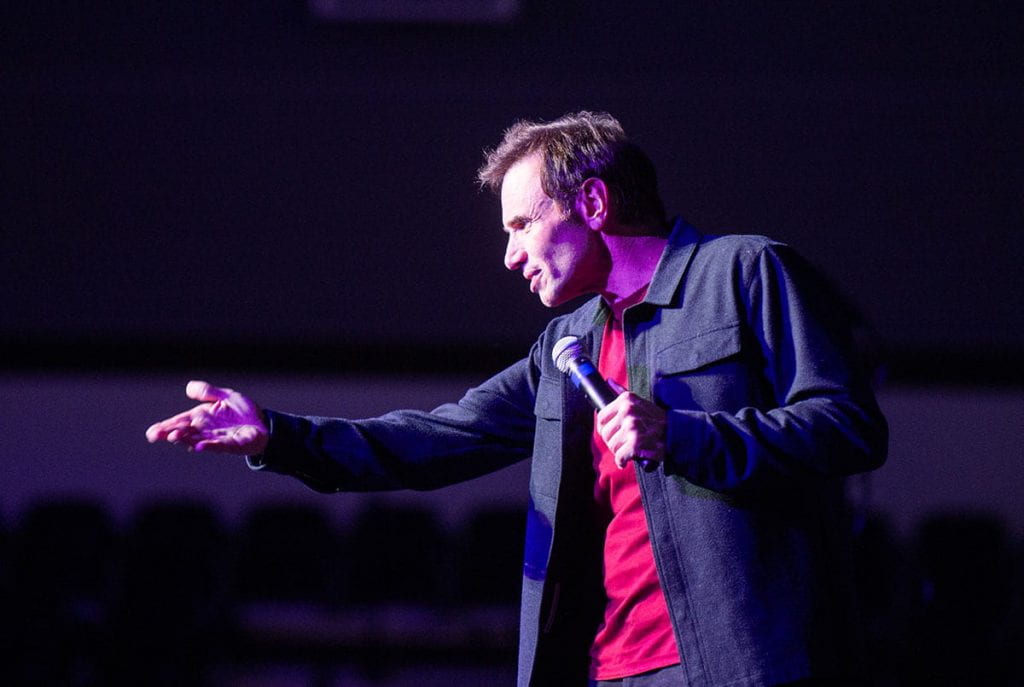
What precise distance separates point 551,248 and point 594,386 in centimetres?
50

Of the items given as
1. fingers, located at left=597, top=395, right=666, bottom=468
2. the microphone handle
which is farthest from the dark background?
fingers, located at left=597, top=395, right=666, bottom=468

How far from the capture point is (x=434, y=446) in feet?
6.96

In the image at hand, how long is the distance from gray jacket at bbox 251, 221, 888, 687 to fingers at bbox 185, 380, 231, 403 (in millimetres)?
99

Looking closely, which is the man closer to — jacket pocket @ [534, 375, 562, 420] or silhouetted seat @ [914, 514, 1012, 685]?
jacket pocket @ [534, 375, 562, 420]

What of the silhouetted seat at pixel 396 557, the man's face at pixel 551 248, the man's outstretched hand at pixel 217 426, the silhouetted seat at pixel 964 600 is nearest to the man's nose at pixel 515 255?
the man's face at pixel 551 248

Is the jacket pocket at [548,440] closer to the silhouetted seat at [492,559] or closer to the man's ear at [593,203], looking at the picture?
the man's ear at [593,203]

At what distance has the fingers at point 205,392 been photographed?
1.85m

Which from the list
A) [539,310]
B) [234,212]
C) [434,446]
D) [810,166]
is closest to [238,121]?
[234,212]

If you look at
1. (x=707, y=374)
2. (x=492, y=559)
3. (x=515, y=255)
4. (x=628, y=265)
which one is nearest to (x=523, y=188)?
(x=515, y=255)

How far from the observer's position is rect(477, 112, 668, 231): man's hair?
2018 millimetres

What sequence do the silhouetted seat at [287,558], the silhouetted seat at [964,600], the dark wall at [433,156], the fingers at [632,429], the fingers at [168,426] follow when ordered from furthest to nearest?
the dark wall at [433,156], the silhouetted seat at [287,558], the silhouetted seat at [964,600], the fingers at [168,426], the fingers at [632,429]

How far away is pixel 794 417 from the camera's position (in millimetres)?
1512

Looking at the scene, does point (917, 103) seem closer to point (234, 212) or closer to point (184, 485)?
point (234, 212)

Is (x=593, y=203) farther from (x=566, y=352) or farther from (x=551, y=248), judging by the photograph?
(x=566, y=352)
